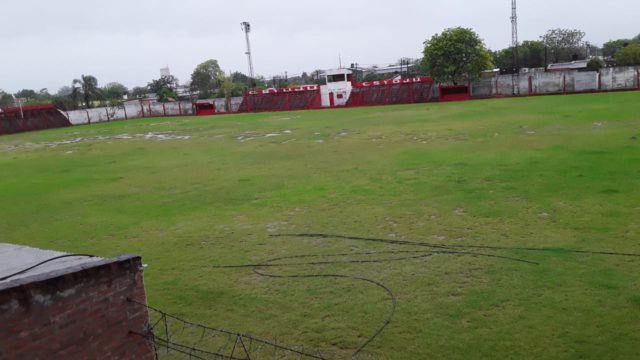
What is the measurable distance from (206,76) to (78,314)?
89.4 m

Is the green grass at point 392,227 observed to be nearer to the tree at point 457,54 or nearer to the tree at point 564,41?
the tree at point 457,54

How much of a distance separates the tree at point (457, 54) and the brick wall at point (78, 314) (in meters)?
40.6

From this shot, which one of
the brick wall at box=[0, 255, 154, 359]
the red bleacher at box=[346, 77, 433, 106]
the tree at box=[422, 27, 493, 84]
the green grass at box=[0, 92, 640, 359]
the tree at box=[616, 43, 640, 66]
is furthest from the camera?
the tree at box=[616, 43, 640, 66]

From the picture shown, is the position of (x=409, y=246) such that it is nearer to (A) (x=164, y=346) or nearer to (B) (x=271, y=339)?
(B) (x=271, y=339)

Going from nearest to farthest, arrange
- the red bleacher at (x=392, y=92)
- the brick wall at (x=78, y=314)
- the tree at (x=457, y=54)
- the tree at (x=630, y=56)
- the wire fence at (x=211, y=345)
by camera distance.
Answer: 1. the brick wall at (x=78, y=314)
2. the wire fence at (x=211, y=345)
3. the tree at (x=457, y=54)
4. the red bleacher at (x=392, y=92)
5. the tree at (x=630, y=56)

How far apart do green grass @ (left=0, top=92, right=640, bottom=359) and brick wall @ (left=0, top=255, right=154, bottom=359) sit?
1.71m

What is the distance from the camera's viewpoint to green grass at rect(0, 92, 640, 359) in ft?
19.5

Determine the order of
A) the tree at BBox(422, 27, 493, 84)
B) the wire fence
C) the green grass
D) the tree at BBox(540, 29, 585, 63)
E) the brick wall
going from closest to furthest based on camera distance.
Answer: the brick wall, the wire fence, the green grass, the tree at BBox(422, 27, 493, 84), the tree at BBox(540, 29, 585, 63)

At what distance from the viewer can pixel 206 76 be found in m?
90.0

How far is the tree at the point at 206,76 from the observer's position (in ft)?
295

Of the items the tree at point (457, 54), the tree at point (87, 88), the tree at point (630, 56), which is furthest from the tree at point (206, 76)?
the tree at point (630, 56)

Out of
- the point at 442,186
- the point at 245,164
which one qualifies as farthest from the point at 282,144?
the point at 442,186

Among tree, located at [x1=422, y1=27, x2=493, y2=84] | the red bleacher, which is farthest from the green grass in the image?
the red bleacher

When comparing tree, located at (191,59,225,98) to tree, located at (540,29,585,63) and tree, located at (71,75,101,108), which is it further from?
tree, located at (540,29,585,63)
